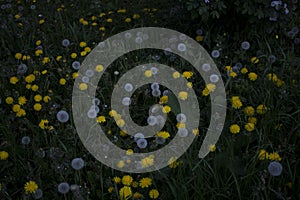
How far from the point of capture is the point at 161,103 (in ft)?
6.89

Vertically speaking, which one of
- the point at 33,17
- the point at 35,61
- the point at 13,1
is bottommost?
the point at 35,61

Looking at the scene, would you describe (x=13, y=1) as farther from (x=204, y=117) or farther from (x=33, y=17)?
(x=204, y=117)

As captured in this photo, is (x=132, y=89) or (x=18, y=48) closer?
(x=132, y=89)

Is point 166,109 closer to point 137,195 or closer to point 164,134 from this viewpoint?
point 164,134

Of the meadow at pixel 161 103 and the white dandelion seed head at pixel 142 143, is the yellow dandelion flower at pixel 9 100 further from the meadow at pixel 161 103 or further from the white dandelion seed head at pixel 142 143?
the white dandelion seed head at pixel 142 143

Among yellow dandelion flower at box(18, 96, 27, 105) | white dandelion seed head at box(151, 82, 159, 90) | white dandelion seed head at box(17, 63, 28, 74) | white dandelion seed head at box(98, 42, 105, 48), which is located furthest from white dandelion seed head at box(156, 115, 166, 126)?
white dandelion seed head at box(17, 63, 28, 74)

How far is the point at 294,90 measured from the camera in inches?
81.6

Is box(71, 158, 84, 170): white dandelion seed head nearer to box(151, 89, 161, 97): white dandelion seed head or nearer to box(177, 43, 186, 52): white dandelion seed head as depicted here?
box(151, 89, 161, 97): white dandelion seed head

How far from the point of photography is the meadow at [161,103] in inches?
66.4

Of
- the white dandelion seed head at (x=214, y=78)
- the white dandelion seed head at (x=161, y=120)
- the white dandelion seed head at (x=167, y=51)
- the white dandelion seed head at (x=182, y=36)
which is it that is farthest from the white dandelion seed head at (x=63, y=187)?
the white dandelion seed head at (x=182, y=36)

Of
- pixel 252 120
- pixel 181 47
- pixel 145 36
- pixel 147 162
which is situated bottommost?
pixel 147 162

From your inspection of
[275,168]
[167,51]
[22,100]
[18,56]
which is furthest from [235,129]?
[18,56]

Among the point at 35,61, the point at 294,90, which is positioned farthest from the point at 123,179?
the point at 35,61

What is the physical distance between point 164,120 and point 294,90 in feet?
2.40
